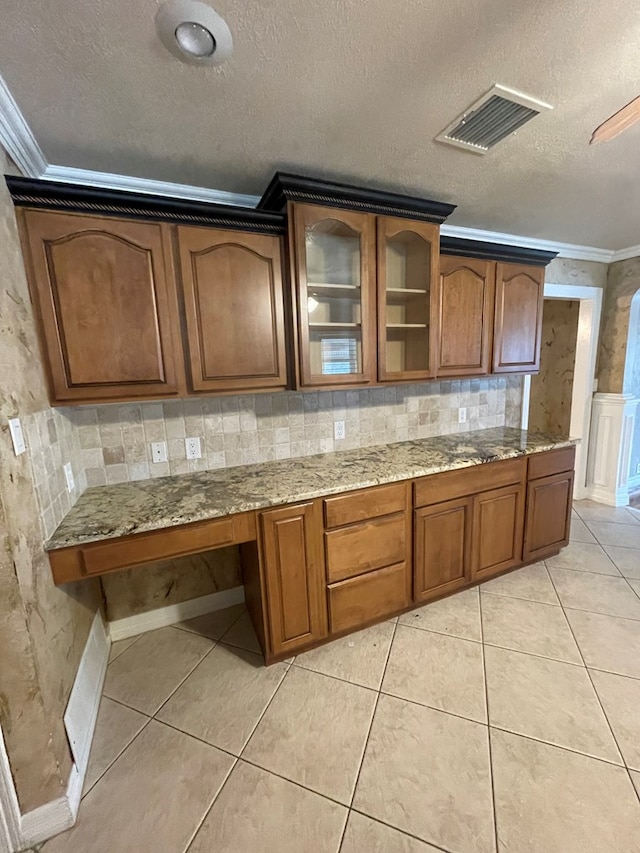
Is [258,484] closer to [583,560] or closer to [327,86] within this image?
[327,86]

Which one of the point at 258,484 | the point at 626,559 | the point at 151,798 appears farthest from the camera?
the point at 626,559

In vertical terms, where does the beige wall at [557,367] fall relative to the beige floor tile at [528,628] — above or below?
above

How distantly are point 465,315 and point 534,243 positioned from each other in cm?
133

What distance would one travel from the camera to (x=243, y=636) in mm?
2012

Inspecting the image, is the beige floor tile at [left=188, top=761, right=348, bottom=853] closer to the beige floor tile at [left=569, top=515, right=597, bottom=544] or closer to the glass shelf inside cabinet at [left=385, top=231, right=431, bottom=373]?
the glass shelf inside cabinet at [left=385, top=231, right=431, bottom=373]

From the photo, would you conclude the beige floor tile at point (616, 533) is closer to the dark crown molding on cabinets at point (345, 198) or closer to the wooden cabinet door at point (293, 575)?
the wooden cabinet door at point (293, 575)

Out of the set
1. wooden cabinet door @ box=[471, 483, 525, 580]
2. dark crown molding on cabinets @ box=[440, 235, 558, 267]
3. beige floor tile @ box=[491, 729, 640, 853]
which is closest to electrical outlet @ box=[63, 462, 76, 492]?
beige floor tile @ box=[491, 729, 640, 853]

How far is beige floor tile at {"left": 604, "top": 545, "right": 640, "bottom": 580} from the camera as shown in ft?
8.04

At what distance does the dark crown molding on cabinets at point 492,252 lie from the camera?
2.15m

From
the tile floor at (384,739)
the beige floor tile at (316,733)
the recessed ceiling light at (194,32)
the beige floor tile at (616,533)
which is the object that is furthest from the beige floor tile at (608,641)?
the recessed ceiling light at (194,32)

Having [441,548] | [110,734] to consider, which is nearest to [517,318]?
[441,548]

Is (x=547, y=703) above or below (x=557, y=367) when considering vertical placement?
below

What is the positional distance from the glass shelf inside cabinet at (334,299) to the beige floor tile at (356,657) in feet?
4.88

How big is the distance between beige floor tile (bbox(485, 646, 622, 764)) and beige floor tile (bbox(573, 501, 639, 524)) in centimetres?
205
